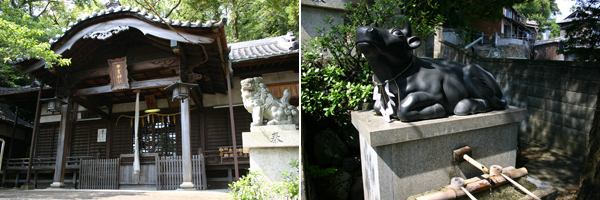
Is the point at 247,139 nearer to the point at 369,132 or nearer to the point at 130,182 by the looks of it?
the point at 369,132

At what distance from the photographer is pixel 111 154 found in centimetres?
A: 1371

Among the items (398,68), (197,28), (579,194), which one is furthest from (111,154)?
(579,194)

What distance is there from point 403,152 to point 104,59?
11.3 meters

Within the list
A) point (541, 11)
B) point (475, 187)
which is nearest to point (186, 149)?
point (475, 187)

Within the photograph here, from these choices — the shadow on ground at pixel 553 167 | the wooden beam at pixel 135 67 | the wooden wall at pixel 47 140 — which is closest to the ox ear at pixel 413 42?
the shadow on ground at pixel 553 167

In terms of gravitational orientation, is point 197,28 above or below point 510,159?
above

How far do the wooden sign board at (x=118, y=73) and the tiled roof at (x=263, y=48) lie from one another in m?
3.25

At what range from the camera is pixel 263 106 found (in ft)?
19.5

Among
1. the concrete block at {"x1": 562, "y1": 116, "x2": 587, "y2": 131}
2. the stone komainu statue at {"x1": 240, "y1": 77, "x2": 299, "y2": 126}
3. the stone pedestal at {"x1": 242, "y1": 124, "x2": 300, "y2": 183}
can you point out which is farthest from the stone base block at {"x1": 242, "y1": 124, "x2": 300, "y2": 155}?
the concrete block at {"x1": 562, "y1": 116, "x2": 587, "y2": 131}

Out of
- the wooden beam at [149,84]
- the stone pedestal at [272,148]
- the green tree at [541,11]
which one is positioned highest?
the green tree at [541,11]

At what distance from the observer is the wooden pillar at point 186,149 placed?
9.49 m

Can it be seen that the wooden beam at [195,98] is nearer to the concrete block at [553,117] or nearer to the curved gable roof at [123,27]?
the curved gable roof at [123,27]

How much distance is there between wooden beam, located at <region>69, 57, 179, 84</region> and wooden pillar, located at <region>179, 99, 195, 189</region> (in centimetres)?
127

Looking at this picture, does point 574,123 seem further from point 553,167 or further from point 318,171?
point 318,171
